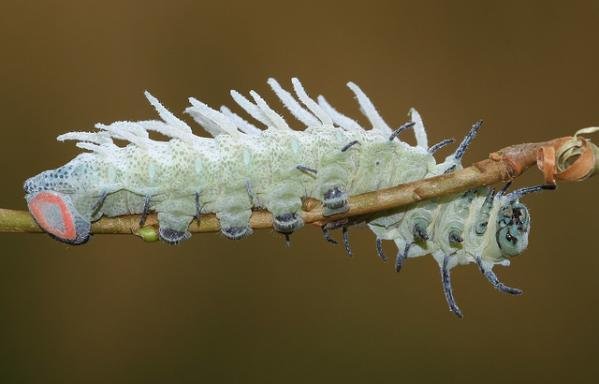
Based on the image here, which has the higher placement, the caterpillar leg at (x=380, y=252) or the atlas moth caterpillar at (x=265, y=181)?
the atlas moth caterpillar at (x=265, y=181)

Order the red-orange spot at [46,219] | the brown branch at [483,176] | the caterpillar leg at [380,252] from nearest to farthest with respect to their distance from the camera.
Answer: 1. the brown branch at [483,176]
2. the red-orange spot at [46,219]
3. the caterpillar leg at [380,252]

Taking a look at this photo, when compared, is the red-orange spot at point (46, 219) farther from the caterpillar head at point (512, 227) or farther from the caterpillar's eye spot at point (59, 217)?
the caterpillar head at point (512, 227)

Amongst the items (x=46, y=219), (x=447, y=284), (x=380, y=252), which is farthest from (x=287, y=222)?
(x=46, y=219)

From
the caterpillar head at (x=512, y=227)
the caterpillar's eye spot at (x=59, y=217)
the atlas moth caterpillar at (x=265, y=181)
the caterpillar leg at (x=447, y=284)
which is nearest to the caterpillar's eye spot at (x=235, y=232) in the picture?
the atlas moth caterpillar at (x=265, y=181)

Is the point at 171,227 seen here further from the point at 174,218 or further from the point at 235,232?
the point at 235,232

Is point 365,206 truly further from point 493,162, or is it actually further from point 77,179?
point 77,179

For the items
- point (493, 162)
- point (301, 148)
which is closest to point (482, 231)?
point (493, 162)
